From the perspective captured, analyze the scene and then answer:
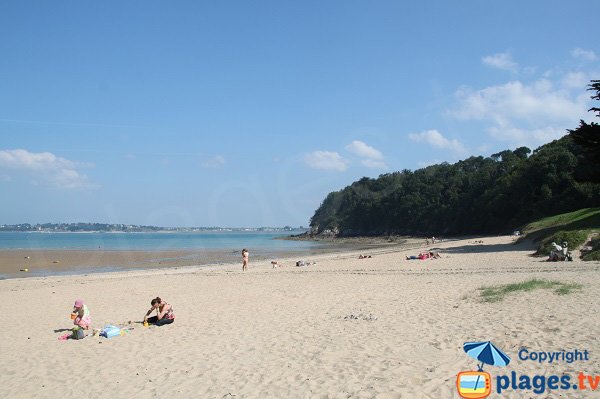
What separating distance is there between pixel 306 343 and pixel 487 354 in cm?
326

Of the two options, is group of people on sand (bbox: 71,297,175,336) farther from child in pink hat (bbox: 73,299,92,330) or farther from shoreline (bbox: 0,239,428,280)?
shoreline (bbox: 0,239,428,280)

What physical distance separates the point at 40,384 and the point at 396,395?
18.9 ft

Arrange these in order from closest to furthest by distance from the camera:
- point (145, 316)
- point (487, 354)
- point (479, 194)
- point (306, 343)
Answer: point (487, 354)
point (306, 343)
point (145, 316)
point (479, 194)

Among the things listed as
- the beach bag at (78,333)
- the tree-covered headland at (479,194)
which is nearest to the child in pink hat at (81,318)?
the beach bag at (78,333)

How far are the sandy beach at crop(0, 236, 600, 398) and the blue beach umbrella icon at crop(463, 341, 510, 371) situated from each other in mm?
138

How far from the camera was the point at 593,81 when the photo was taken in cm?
2520

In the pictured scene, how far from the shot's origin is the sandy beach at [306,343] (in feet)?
21.2

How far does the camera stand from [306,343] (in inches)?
340

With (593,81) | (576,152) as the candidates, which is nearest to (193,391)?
(593,81)

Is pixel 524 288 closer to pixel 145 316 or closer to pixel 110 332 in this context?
pixel 145 316

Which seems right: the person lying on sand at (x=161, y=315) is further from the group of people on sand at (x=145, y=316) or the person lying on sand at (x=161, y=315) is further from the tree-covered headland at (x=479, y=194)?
the tree-covered headland at (x=479, y=194)

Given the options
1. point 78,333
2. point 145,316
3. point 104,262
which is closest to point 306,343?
point 145,316

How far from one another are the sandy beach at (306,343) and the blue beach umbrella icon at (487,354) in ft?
0.45

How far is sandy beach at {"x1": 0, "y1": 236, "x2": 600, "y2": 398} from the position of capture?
646 centimetres
